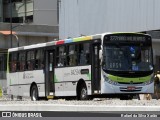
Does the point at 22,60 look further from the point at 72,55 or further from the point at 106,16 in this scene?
the point at 106,16

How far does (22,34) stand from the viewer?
6366cm

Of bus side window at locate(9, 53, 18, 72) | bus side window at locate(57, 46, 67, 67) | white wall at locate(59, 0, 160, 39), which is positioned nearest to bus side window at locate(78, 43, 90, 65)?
bus side window at locate(57, 46, 67, 67)

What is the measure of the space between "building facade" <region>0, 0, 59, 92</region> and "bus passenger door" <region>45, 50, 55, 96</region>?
98.4ft

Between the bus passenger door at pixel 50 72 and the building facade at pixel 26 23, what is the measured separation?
3000cm

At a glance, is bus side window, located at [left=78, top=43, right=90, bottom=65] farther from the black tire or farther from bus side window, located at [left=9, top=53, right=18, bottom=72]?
bus side window, located at [left=9, top=53, right=18, bottom=72]

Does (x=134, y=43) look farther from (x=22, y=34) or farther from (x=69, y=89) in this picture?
(x=22, y=34)

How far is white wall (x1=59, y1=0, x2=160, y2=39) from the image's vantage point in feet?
110

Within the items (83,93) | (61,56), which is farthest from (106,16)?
(83,93)

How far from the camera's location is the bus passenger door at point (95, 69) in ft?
79.0

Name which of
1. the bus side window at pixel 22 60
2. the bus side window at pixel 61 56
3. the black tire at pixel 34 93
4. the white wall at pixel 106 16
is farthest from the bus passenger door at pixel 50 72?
the white wall at pixel 106 16

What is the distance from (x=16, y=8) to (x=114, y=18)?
4789 cm

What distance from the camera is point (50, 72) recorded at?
2800cm

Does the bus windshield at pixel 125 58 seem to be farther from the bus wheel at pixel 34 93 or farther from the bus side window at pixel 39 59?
the bus wheel at pixel 34 93

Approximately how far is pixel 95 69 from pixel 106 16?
13869mm
